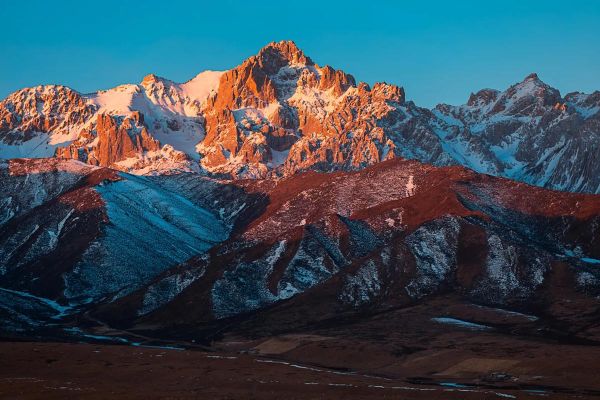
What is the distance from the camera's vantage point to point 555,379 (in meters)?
151

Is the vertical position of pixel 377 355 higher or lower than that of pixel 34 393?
higher

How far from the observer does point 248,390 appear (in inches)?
5221

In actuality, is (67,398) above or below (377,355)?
below

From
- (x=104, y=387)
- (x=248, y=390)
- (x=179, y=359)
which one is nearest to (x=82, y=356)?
(x=179, y=359)

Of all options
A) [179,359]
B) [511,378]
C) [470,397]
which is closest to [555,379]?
[511,378]

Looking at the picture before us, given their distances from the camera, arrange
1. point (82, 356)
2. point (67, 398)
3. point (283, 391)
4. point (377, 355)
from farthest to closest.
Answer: point (377, 355) → point (82, 356) → point (283, 391) → point (67, 398)

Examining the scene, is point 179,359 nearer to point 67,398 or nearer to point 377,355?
point 377,355

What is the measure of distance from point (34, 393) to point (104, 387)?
13103mm

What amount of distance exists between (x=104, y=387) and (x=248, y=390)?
21.0 metres

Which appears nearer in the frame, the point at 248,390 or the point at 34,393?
the point at 34,393

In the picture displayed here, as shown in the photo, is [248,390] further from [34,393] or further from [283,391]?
[34,393]

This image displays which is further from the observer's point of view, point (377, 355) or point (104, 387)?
point (377, 355)

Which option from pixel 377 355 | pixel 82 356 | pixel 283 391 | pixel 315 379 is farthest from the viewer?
pixel 377 355

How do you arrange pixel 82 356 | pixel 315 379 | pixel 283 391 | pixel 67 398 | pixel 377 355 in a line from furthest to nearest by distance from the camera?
pixel 377 355, pixel 82 356, pixel 315 379, pixel 283 391, pixel 67 398
